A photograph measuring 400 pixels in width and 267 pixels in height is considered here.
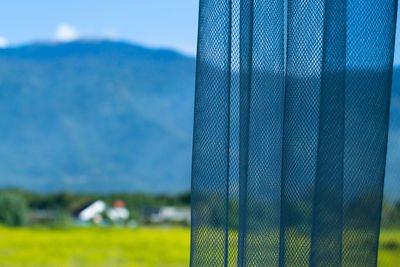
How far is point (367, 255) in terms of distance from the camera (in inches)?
19.8

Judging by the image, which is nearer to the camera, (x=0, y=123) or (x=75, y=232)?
(x=75, y=232)

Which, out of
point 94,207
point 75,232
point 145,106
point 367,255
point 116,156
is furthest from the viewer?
point 145,106

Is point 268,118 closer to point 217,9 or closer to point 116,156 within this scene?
point 217,9

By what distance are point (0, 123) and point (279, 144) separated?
15.3 feet

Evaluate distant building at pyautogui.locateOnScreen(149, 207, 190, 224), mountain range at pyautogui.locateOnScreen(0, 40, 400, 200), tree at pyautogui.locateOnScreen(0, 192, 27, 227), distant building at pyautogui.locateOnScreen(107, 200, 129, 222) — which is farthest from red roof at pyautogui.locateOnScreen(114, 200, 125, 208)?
mountain range at pyautogui.locateOnScreen(0, 40, 400, 200)

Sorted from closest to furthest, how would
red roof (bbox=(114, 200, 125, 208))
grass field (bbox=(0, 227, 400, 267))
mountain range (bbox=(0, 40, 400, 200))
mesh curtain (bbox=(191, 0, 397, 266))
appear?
mesh curtain (bbox=(191, 0, 397, 266)) → grass field (bbox=(0, 227, 400, 267)) → red roof (bbox=(114, 200, 125, 208)) → mountain range (bbox=(0, 40, 400, 200))

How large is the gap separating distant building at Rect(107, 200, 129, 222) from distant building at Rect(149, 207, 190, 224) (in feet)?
0.60

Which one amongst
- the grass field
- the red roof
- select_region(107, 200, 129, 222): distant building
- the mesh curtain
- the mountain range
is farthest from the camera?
the mountain range

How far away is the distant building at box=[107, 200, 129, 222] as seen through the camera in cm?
314

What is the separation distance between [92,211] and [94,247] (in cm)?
44

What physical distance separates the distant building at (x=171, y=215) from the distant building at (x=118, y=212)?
0.60 ft

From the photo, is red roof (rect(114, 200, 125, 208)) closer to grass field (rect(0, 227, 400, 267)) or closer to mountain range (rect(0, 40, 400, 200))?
grass field (rect(0, 227, 400, 267))

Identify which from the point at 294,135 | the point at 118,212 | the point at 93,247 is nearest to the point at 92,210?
the point at 118,212

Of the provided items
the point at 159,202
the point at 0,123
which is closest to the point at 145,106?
the point at 0,123
